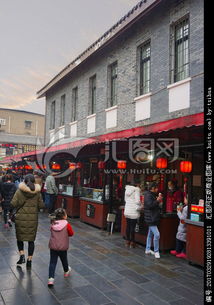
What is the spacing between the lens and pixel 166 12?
369 inches

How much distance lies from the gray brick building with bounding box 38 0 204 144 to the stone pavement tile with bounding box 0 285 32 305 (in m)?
6.31

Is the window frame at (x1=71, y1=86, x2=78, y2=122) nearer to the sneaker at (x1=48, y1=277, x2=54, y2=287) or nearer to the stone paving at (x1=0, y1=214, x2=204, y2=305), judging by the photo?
the stone paving at (x1=0, y1=214, x2=204, y2=305)

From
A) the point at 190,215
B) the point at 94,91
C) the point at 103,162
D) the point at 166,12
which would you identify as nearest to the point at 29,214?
the point at 190,215

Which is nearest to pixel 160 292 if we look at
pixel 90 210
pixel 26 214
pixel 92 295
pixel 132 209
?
pixel 92 295

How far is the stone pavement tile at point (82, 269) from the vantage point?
221 inches

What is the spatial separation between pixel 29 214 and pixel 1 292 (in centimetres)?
159

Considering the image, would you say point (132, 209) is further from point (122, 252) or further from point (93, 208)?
point (93, 208)

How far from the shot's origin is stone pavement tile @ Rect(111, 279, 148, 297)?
4.77 metres

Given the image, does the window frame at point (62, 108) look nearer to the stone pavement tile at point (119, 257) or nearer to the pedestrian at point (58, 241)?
the stone pavement tile at point (119, 257)

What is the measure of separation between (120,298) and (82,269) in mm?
1488

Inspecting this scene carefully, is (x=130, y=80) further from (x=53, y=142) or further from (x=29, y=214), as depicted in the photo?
(x=53, y=142)

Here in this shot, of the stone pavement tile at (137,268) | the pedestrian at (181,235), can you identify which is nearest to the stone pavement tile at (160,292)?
the stone pavement tile at (137,268)

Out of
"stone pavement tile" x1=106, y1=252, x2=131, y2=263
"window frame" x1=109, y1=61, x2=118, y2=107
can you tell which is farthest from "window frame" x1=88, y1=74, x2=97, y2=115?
→ "stone pavement tile" x1=106, y1=252, x2=131, y2=263

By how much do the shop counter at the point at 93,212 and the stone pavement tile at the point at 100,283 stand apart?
432cm
